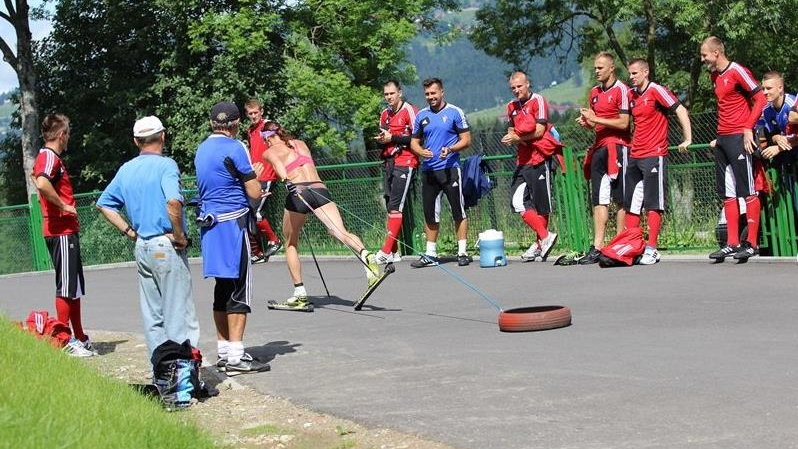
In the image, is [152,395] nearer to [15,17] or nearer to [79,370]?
[79,370]

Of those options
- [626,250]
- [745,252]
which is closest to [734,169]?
Answer: [745,252]

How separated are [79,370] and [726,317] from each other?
518cm

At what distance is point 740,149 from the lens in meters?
14.3

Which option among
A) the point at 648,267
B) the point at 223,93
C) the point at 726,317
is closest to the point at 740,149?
the point at 648,267

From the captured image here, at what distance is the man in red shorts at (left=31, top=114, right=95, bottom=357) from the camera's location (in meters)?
11.5

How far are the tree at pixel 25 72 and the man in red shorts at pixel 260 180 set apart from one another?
19304 millimetres

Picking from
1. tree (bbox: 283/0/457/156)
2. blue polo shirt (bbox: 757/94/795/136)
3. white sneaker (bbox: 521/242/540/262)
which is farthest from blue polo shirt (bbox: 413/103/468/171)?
tree (bbox: 283/0/457/156)

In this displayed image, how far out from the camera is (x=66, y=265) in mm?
11906

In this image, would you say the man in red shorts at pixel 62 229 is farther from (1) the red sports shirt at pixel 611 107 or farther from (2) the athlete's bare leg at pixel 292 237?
(1) the red sports shirt at pixel 611 107

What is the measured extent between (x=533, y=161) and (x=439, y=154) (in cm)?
126

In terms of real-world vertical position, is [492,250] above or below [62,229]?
below

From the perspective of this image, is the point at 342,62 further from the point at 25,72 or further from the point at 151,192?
the point at 151,192

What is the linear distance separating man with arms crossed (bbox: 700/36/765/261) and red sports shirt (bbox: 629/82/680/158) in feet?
2.36

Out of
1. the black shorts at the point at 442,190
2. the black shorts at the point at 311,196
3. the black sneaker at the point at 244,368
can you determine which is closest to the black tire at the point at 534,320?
the black sneaker at the point at 244,368
